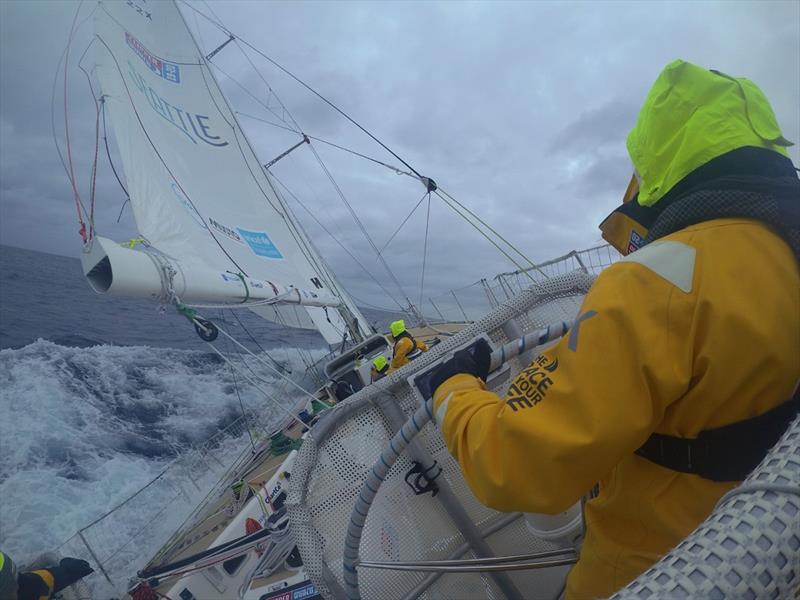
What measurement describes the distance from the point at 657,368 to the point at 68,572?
14.3 ft

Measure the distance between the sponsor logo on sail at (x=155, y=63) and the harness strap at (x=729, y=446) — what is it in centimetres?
763

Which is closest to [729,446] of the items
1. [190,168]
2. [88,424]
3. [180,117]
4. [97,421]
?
[190,168]

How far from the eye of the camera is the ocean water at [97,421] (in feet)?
19.7

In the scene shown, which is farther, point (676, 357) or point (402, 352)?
point (402, 352)

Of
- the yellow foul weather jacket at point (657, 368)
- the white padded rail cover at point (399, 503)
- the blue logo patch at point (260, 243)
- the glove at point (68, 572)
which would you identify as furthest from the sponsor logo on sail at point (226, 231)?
the yellow foul weather jacket at point (657, 368)

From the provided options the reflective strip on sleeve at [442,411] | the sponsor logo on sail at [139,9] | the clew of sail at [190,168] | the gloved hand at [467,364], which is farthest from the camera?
the sponsor logo on sail at [139,9]

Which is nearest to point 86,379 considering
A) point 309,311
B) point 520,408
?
point 309,311

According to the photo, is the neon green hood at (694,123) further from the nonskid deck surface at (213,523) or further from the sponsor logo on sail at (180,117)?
the sponsor logo on sail at (180,117)

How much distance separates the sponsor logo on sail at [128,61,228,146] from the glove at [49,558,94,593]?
508cm

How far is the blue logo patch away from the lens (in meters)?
5.75

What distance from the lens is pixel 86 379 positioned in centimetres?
1074

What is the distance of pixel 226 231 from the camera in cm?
533

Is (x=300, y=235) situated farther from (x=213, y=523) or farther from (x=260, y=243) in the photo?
(x=213, y=523)

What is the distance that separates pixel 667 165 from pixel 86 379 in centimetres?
1291
